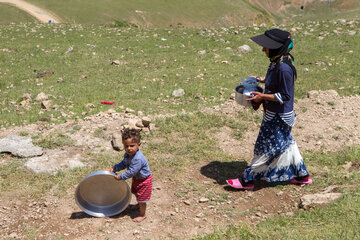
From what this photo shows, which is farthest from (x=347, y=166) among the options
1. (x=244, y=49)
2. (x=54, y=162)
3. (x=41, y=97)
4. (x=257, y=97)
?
(x=244, y=49)

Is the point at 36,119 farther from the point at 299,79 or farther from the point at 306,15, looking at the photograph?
the point at 306,15

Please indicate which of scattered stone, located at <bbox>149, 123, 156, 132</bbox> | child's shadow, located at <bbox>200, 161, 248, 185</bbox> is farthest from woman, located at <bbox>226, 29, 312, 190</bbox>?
scattered stone, located at <bbox>149, 123, 156, 132</bbox>

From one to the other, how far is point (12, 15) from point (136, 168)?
25833mm

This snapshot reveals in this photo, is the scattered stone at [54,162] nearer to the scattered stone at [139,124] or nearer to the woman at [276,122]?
the scattered stone at [139,124]

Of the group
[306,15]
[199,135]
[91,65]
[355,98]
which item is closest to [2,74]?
[91,65]

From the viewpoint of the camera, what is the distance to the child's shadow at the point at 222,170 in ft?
18.5

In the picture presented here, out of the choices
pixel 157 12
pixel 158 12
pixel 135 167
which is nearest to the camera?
pixel 135 167

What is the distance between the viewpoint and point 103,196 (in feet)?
14.8

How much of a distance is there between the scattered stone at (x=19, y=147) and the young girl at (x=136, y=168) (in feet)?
7.26

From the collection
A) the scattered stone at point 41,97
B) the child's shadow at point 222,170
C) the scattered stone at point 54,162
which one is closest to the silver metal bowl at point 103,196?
the scattered stone at point 54,162

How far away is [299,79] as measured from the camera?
32.1 ft

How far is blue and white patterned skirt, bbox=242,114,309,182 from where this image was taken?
15.9ft

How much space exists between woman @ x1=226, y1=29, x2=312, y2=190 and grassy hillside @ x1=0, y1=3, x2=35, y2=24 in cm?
2450

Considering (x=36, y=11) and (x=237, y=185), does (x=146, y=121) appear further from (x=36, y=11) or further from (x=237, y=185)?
(x=36, y=11)
